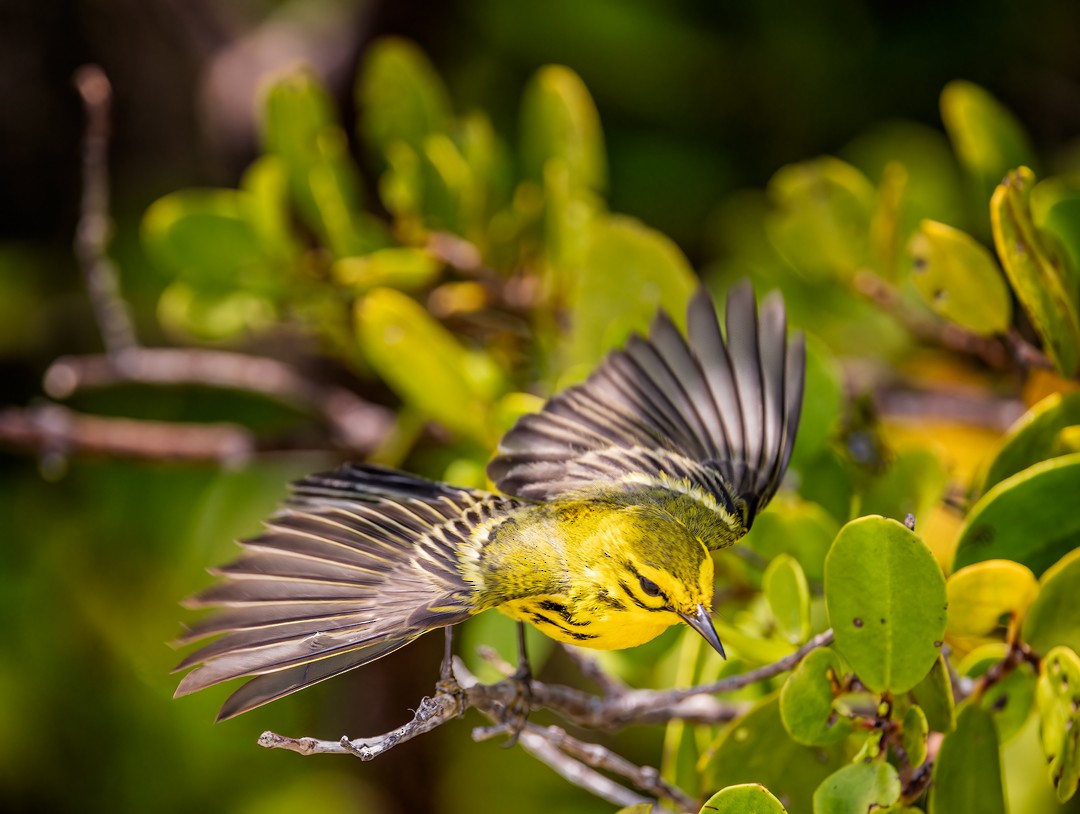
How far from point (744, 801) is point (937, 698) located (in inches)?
9.8

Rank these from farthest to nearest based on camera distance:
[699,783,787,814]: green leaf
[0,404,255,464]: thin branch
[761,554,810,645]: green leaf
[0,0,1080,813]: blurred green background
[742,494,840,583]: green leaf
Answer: [0,0,1080,813]: blurred green background
[0,404,255,464]: thin branch
[742,494,840,583]: green leaf
[761,554,810,645]: green leaf
[699,783,787,814]: green leaf

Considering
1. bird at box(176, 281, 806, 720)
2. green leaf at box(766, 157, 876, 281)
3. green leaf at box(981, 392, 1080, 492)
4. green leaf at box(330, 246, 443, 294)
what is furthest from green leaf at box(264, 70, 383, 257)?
green leaf at box(981, 392, 1080, 492)

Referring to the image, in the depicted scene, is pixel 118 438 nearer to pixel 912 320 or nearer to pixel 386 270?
pixel 386 270

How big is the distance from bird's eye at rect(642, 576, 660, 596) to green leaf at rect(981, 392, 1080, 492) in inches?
15.1

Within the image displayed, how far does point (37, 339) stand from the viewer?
7.61ft

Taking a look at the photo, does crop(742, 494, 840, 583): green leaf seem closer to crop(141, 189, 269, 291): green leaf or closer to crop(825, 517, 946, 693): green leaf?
crop(825, 517, 946, 693): green leaf

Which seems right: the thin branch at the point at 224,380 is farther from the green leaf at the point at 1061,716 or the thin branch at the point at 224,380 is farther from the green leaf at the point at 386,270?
the green leaf at the point at 1061,716

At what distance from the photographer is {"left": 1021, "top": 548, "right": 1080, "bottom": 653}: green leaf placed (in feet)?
3.14

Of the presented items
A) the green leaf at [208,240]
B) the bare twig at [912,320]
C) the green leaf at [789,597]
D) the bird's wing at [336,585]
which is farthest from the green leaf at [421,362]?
the bare twig at [912,320]

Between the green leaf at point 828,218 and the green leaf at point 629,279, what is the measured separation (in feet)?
0.85

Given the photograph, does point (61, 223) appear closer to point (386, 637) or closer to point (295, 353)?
point (295, 353)

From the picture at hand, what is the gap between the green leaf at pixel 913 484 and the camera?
116 cm

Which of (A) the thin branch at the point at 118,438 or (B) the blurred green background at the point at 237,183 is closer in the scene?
(A) the thin branch at the point at 118,438

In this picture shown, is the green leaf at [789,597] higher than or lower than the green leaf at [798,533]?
lower
